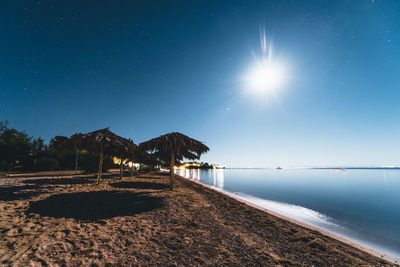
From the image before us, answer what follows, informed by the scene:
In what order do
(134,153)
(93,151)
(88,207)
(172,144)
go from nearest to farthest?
(88,207) < (172,144) < (93,151) < (134,153)

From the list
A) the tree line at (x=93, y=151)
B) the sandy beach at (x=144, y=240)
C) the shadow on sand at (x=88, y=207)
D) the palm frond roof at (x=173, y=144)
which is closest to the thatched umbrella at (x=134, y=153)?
the tree line at (x=93, y=151)

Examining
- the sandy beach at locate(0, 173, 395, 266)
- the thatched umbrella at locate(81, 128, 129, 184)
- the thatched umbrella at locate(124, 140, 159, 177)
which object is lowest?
the sandy beach at locate(0, 173, 395, 266)

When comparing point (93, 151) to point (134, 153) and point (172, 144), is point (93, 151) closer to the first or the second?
point (134, 153)

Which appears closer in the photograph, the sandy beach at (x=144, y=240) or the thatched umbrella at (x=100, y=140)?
the sandy beach at (x=144, y=240)

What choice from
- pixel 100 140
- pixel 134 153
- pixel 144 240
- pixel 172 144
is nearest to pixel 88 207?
pixel 144 240

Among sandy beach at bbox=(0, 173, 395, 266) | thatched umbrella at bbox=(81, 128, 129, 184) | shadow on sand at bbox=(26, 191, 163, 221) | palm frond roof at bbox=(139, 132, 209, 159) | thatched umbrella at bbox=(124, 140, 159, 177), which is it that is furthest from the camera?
thatched umbrella at bbox=(124, 140, 159, 177)

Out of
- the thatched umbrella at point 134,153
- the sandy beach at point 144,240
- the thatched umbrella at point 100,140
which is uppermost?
the thatched umbrella at point 100,140

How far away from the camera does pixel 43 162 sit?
25.3 meters

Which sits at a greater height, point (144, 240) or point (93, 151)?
point (93, 151)

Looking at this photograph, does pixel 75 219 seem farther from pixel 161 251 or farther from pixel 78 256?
pixel 161 251

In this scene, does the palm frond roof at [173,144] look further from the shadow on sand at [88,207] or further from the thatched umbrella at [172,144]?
the shadow on sand at [88,207]

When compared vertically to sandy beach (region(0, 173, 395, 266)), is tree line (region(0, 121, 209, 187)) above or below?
above

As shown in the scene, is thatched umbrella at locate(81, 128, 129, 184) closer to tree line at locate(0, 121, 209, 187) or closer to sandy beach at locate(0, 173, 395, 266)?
tree line at locate(0, 121, 209, 187)

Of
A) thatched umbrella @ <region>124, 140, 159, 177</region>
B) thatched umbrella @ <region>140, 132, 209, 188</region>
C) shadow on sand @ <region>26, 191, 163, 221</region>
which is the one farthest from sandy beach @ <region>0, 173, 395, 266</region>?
thatched umbrella @ <region>124, 140, 159, 177</region>
